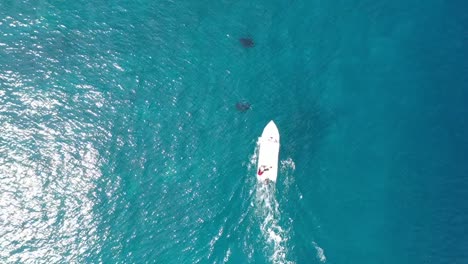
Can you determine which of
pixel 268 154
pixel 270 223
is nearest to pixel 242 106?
pixel 268 154

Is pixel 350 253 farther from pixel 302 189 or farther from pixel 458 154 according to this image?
pixel 458 154

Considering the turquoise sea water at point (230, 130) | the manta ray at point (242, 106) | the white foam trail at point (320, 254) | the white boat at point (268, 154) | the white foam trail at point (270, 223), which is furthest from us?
the manta ray at point (242, 106)

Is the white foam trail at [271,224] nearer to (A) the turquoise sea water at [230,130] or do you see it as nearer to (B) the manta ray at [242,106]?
(A) the turquoise sea water at [230,130]

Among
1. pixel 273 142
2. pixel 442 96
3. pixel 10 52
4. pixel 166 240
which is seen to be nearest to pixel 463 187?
pixel 442 96

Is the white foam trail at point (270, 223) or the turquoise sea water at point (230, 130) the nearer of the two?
the white foam trail at point (270, 223)

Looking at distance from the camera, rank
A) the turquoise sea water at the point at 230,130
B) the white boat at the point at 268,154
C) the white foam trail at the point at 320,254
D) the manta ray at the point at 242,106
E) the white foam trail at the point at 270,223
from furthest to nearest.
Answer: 1. the manta ray at the point at 242,106
2. the white boat at the point at 268,154
3. the turquoise sea water at the point at 230,130
4. the white foam trail at the point at 270,223
5. the white foam trail at the point at 320,254

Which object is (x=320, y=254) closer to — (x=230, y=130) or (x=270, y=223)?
(x=270, y=223)

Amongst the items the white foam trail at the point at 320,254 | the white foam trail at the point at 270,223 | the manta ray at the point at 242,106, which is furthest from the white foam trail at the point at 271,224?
the manta ray at the point at 242,106
